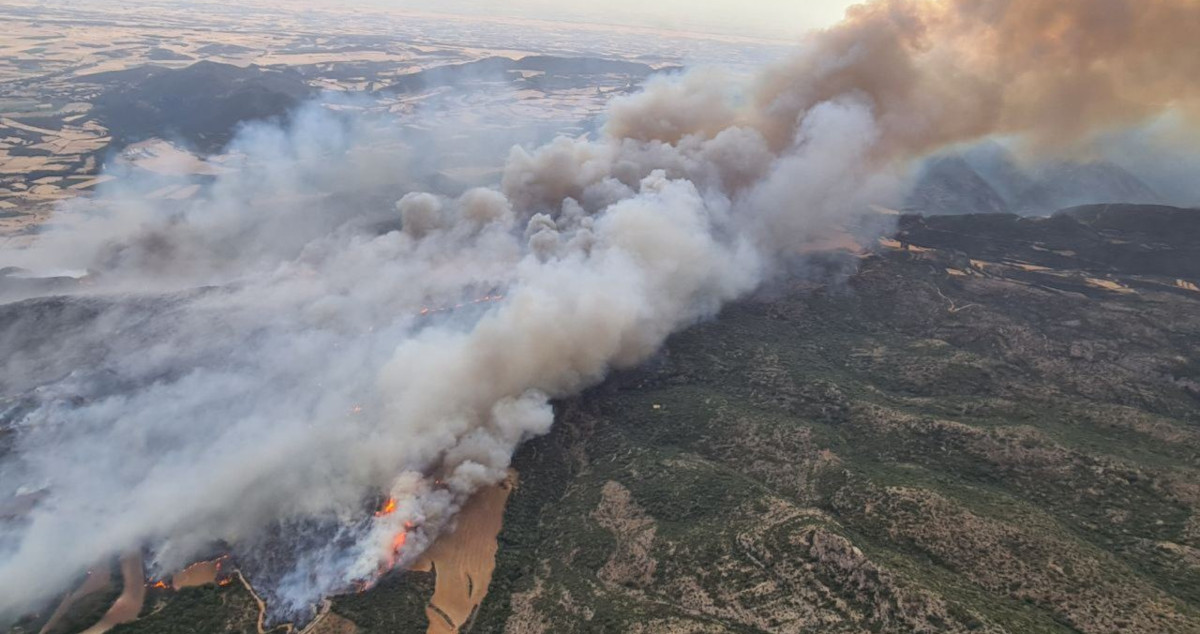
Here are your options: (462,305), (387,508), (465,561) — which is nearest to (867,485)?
(465,561)

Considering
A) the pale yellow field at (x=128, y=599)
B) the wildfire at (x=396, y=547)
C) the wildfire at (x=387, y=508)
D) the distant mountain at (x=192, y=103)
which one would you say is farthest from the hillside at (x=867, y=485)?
the distant mountain at (x=192, y=103)

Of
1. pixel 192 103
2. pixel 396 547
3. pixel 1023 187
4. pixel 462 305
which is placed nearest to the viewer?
pixel 396 547

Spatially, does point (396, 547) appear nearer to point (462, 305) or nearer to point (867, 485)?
point (462, 305)

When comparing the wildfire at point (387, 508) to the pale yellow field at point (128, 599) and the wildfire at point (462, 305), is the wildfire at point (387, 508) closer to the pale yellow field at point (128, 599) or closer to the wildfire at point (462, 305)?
the pale yellow field at point (128, 599)

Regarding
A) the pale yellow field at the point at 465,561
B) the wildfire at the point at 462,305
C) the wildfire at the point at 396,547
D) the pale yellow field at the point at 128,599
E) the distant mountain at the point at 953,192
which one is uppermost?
the distant mountain at the point at 953,192

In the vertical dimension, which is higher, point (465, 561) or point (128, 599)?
point (465, 561)

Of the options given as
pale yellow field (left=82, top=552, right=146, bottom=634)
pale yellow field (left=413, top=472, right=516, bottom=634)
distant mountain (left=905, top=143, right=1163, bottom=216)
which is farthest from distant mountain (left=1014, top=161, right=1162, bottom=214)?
pale yellow field (left=82, top=552, right=146, bottom=634)

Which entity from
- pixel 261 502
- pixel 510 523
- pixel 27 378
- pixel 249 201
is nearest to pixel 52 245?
pixel 249 201
